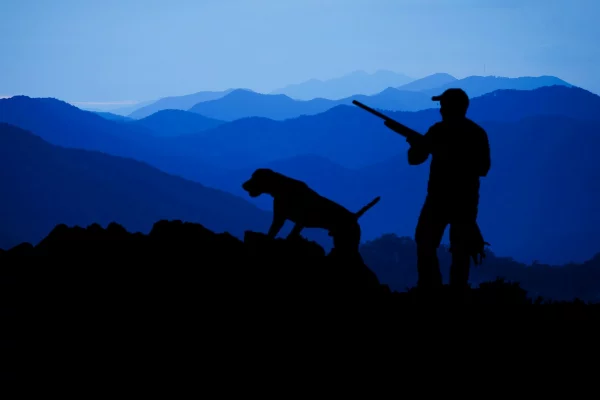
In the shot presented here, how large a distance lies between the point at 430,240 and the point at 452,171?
962 millimetres

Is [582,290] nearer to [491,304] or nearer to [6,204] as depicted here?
[491,304]

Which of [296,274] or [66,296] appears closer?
[66,296]

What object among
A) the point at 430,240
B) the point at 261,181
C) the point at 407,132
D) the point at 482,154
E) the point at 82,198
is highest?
the point at 82,198

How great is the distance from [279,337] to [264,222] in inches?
7169

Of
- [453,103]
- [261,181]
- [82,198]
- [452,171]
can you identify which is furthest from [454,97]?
[82,198]

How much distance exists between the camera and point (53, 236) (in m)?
8.22

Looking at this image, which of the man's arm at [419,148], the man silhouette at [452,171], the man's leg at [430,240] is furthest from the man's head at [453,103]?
the man's leg at [430,240]

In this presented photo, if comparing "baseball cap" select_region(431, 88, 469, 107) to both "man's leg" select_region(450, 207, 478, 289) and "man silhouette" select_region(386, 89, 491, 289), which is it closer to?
"man silhouette" select_region(386, 89, 491, 289)

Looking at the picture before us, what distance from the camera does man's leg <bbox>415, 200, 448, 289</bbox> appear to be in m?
7.55

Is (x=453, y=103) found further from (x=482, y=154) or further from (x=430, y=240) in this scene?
(x=430, y=240)

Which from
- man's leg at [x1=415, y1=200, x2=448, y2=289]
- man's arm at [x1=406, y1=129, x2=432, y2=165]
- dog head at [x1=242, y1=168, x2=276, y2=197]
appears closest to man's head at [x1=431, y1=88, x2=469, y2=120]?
man's arm at [x1=406, y1=129, x2=432, y2=165]

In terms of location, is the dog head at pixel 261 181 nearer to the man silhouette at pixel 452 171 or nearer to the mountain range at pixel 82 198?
the man silhouette at pixel 452 171

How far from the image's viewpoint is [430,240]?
7562mm

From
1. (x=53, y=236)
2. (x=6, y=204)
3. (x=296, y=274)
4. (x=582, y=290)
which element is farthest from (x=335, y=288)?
(x=6, y=204)
